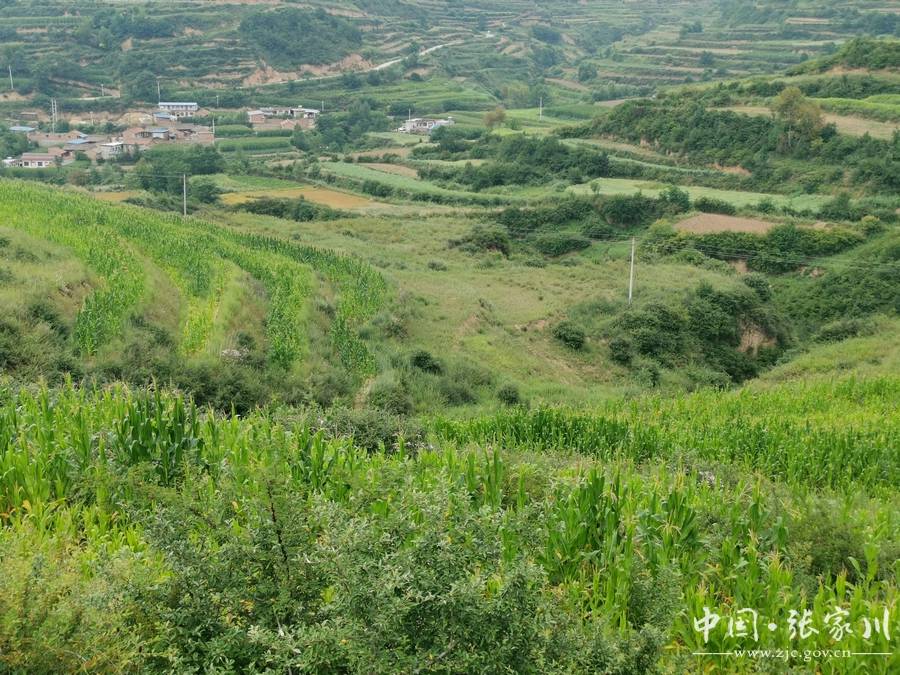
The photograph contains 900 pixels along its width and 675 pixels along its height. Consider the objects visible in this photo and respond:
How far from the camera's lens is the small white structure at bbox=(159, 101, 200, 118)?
85125mm

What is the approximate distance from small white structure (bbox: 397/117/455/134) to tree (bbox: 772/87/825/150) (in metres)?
38.9

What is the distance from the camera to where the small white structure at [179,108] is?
85125mm

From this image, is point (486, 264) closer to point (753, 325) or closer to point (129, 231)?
point (753, 325)

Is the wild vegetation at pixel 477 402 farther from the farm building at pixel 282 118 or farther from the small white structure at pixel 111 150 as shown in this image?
the farm building at pixel 282 118

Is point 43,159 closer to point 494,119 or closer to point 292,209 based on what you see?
point 292,209

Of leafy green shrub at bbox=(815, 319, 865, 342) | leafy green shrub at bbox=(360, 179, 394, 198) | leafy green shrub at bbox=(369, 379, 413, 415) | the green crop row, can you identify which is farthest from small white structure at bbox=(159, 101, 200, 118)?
the green crop row

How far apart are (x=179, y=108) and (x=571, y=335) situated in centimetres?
7324

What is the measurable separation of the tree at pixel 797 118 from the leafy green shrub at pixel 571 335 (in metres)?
35.0

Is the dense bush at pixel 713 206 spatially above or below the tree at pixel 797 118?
below

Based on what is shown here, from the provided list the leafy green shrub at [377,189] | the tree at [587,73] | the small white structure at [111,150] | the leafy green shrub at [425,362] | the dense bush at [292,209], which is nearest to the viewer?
the leafy green shrub at [425,362]

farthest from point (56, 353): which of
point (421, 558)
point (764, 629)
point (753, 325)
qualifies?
point (753, 325)

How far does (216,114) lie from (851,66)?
207ft

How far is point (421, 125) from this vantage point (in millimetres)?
87875

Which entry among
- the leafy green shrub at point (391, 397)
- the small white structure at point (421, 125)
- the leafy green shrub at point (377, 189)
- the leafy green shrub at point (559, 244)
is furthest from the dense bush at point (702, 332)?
the small white structure at point (421, 125)
